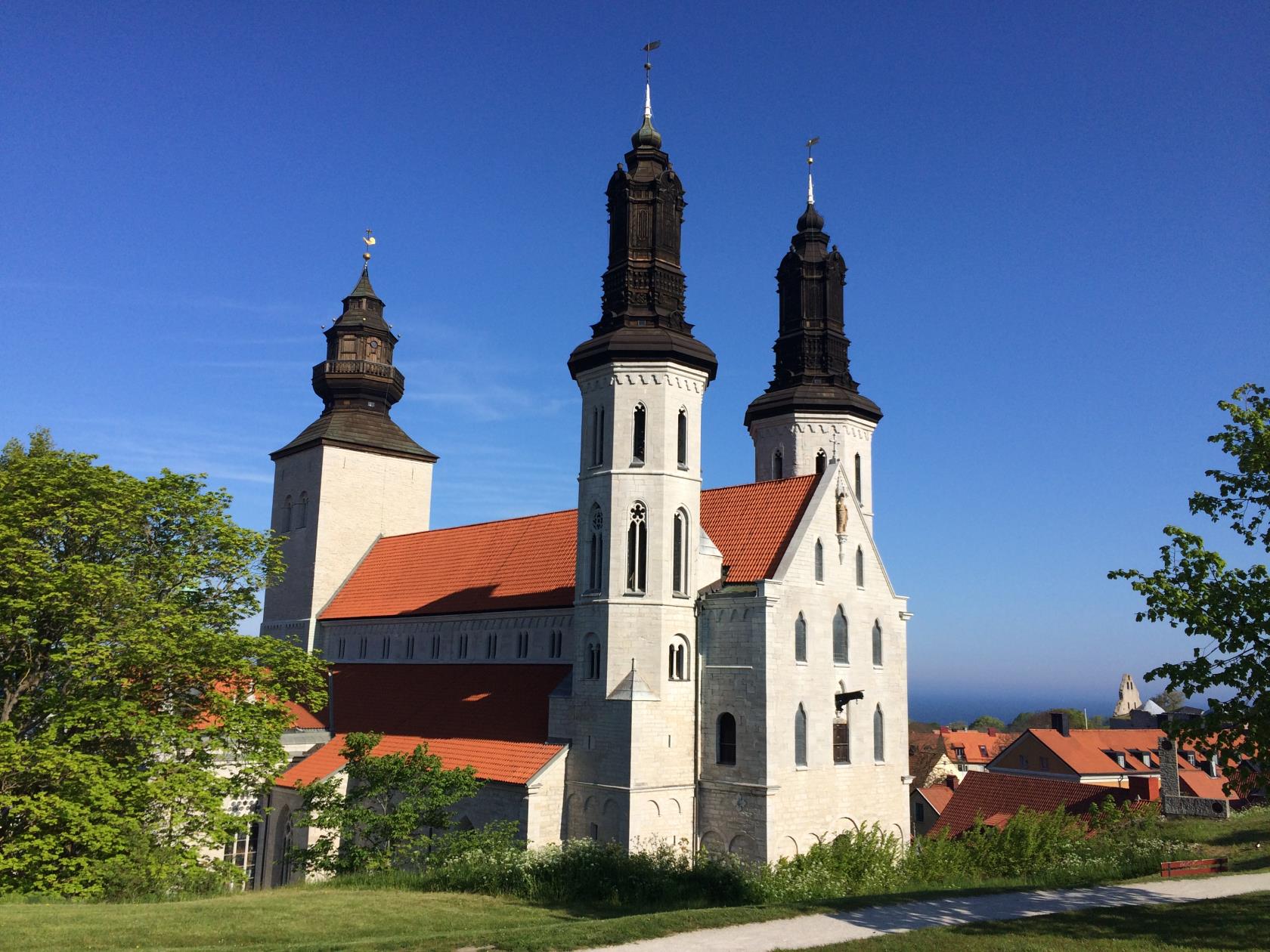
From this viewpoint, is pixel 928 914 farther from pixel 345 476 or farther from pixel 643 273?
pixel 345 476

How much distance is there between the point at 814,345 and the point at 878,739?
15.9 meters

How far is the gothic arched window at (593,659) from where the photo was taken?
27.4 metres

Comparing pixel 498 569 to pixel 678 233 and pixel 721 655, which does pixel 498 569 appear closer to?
pixel 721 655

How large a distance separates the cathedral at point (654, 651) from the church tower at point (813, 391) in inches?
281

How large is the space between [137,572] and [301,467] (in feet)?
73.2

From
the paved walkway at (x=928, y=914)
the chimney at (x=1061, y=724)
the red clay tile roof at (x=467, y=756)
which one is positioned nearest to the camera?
the paved walkway at (x=928, y=914)

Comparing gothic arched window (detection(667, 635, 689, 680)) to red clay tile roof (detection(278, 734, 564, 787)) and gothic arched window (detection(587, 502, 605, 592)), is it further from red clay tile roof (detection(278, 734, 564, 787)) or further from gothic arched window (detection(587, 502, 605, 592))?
red clay tile roof (detection(278, 734, 564, 787))

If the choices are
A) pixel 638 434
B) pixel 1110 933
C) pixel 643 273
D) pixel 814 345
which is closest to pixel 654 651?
pixel 638 434

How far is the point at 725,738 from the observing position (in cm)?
2722

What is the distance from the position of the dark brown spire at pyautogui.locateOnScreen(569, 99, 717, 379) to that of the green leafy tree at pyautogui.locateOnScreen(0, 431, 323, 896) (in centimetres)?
1166

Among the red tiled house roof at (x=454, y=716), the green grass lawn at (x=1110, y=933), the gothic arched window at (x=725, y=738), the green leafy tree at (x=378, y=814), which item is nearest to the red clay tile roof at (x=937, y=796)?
the gothic arched window at (x=725, y=738)

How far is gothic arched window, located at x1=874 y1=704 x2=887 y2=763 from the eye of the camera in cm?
3027

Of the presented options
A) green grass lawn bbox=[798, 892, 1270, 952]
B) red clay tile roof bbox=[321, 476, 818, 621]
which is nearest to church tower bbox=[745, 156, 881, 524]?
red clay tile roof bbox=[321, 476, 818, 621]

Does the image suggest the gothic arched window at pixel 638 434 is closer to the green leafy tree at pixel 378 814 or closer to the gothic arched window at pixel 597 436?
the gothic arched window at pixel 597 436
